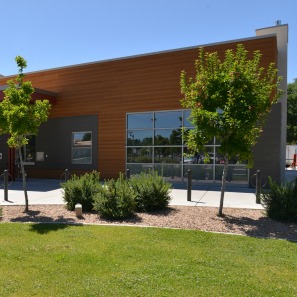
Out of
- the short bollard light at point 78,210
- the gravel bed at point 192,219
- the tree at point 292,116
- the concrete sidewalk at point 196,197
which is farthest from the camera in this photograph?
the tree at point 292,116

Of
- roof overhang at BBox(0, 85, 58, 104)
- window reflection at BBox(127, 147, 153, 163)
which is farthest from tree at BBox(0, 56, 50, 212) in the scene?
roof overhang at BBox(0, 85, 58, 104)

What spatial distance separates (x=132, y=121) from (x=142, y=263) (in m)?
12.4

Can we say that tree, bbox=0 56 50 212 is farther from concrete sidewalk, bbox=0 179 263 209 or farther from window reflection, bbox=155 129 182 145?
window reflection, bbox=155 129 182 145

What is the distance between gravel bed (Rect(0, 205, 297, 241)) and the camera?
6.75 metres

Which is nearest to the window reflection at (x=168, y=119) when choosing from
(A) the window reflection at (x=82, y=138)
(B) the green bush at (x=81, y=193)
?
(A) the window reflection at (x=82, y=138)

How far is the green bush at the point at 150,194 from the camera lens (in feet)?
27.9

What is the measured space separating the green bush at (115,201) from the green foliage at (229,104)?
2139 mm

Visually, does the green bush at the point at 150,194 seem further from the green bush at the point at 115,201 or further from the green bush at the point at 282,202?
the green bush at the point at 282,202

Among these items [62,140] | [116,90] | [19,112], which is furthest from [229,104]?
[62,140]

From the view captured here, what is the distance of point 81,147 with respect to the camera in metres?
17.9

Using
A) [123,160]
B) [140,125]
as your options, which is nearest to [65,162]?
[123,160]

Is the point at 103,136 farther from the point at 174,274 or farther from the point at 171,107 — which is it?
the point at 174,274

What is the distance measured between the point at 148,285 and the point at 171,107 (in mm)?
12191

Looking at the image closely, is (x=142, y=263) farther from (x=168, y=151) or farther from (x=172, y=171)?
(x=168, y=151)
